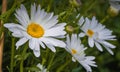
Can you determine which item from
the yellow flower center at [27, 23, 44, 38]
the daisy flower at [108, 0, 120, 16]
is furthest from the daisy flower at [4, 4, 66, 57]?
the daisy flower at [108, 0, 120, 16]

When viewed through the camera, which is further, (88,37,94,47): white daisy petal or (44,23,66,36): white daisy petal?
(88,37,94,47): white daisy petal

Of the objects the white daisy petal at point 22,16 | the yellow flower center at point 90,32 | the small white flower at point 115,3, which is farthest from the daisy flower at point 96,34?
the white daisy petal at point 22,16

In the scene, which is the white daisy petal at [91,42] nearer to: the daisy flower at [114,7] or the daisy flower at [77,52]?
the daisy flower at [77,52]

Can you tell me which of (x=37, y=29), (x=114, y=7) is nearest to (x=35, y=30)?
(x=37, y=29)

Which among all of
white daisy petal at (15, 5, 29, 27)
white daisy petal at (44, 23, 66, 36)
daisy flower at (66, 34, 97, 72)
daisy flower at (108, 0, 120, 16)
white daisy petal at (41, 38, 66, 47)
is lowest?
daisy flower at (66, 34, 97, 72)

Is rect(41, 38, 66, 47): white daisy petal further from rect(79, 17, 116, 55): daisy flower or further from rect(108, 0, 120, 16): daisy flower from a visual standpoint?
rect(108, 0, 120, 16): daisy flower

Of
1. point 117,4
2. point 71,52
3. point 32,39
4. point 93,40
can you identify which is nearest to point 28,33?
point 32,39

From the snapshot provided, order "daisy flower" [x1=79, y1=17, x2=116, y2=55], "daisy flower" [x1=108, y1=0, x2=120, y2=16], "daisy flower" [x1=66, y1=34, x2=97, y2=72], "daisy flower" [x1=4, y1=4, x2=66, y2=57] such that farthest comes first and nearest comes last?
"daisy flower" [x1=108, y1=0, x2=120, y2=16] → "daisy flower" [x1=79, y1=17, x2=116, y2=55] → "daisy flower" [x1=66, y1=34, x2=97, y2=72] → "daisy flower" [x1=4, y1=4, x2=66, y2=57]

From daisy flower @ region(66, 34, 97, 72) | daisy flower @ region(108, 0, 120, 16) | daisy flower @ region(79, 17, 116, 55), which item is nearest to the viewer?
daisy flower @ region(66, 34, 97, 72)

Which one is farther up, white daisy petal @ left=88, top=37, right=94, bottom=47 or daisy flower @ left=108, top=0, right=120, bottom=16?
daisy flower @ left=108, top=0, right=120, bottom=16
